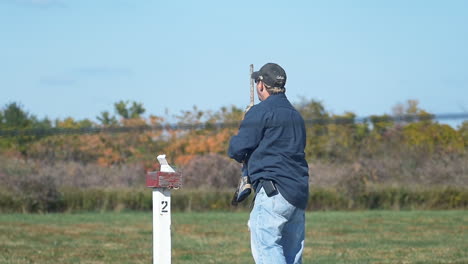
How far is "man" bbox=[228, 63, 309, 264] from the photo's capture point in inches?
209

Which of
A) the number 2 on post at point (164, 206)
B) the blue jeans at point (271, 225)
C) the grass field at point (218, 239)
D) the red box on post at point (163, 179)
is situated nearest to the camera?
the blue jeans at point (271, 225)

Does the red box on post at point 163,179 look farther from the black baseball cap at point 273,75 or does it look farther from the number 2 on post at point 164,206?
the black baseball cap at point 273,75

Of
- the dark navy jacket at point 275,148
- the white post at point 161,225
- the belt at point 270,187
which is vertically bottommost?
the white post at point 161,225

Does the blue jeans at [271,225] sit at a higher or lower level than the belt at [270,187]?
lower

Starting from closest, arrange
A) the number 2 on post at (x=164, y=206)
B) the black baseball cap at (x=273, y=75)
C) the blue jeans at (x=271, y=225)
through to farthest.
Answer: the blue jeans at (x=271, y=225), the black baseball cap at (x=273, y=75), the number 2 on post at (x=164, y=206)

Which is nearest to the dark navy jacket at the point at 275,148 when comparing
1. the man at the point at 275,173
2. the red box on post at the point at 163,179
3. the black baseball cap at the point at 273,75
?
the man at the point at 275,173

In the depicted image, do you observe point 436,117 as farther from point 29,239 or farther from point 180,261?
point 29,239

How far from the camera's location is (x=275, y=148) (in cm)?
538

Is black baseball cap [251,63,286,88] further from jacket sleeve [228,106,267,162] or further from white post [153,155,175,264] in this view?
white post [153,155,175,264]

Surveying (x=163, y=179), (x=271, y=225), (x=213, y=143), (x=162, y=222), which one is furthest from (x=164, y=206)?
(x=213, y=143)

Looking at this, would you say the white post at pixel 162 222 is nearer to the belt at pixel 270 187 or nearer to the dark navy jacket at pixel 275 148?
the dark navy jacket at pixel 275 148

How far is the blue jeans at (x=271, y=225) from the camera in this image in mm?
5297

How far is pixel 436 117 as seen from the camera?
3232 mm

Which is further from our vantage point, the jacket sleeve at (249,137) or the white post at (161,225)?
the white post at (161,225)
